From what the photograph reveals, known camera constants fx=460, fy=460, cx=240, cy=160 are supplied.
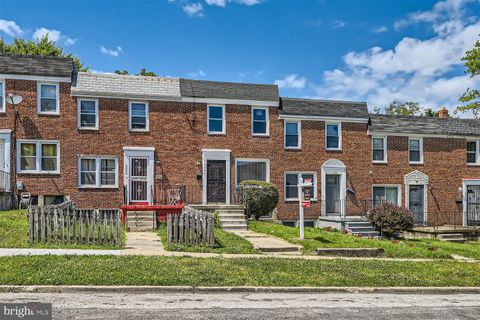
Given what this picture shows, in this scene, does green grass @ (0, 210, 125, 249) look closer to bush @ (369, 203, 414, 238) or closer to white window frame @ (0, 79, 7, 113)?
white window frame @ (0, 79, 7, 113)

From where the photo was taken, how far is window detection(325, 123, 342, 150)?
26125 millimetres

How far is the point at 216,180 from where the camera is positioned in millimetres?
24094

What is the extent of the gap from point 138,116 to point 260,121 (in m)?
6.48

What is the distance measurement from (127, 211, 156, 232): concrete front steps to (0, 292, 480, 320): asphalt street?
9910 mm

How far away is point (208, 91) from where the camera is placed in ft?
79.0

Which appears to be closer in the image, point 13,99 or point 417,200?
point 13,99

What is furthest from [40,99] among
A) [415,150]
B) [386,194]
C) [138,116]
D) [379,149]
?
[415,150]

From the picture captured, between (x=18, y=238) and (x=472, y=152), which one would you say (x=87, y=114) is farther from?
(x=472, y=152)

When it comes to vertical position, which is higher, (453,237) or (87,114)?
(87,114)

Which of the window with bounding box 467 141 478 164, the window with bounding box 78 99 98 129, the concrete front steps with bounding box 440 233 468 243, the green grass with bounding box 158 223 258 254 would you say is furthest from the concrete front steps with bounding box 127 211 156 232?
the window with bounding box 467 141 478 164

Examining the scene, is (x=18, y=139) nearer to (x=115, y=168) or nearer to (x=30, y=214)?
(x=115, y=168)

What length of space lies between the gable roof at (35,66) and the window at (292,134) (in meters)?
11.6

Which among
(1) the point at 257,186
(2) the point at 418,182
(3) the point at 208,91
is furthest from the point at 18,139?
(2) the point at 418,182

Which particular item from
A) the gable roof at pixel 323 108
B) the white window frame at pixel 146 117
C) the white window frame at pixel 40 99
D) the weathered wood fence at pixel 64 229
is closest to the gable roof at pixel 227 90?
the gable roof at pixel 323 108
